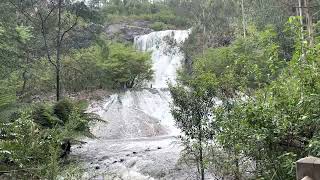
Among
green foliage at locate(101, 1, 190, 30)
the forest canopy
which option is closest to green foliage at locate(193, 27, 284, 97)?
the forest canopy

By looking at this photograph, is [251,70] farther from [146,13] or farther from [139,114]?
[146,13]

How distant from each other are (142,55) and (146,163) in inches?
563

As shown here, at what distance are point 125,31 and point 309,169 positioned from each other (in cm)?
3742

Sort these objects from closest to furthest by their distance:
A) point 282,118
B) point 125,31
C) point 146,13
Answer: point 282,118, point 125,31, point 146,13

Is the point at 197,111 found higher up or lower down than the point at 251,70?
lower down

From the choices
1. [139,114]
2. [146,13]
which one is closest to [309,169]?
[139,114]

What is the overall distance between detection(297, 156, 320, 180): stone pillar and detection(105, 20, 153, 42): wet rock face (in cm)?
3472

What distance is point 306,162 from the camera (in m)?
1.91

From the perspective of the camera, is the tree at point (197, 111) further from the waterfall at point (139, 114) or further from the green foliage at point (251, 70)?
the waterfall at point (139, 114)

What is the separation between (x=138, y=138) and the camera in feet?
47.8

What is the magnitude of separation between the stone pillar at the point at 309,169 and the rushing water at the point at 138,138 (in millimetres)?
3467

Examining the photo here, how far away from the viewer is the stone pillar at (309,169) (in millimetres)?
1858

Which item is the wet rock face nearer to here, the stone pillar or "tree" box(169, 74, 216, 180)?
"tree" box(169, 74, 216, 180)

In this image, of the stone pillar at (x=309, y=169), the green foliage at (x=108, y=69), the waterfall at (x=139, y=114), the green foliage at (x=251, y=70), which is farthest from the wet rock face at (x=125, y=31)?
the stone pillar at (x=309, y=169)
